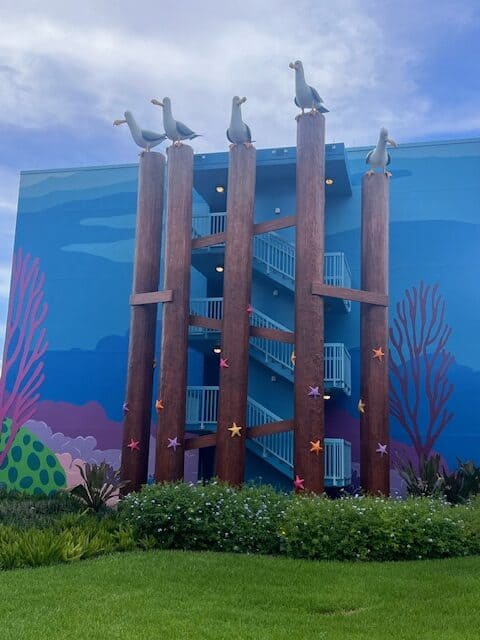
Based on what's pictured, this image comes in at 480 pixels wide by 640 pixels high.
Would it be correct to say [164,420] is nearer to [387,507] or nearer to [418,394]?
[387,507]

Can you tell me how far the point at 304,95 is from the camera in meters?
15.5

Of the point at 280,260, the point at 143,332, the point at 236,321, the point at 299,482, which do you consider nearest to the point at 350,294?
the point at 236,321

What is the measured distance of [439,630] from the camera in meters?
6.70

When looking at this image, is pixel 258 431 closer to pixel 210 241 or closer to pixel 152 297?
pixel 152 297

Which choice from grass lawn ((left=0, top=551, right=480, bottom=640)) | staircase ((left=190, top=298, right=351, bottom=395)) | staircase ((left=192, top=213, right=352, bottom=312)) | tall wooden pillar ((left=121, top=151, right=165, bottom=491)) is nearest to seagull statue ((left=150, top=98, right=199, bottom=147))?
tall wooden pillar ((left=121, top=151, right=165, bottom=491))

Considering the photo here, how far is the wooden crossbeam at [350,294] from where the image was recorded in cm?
1470

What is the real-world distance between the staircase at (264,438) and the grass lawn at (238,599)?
656 cm

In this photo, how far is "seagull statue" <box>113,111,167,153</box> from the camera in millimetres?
17094

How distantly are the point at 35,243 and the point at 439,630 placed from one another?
63.1 feet

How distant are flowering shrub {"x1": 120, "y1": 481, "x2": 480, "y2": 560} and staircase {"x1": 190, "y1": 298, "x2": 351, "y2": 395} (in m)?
5.36

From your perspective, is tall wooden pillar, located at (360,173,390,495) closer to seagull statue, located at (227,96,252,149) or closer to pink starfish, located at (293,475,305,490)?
pink starfish, located at (293,475,305,490)

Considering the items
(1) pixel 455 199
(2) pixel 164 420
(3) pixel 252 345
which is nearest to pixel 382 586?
(2) pixel 164 420

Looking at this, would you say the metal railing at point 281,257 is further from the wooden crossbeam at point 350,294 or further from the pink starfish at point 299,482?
the pink starfish at point 299,482

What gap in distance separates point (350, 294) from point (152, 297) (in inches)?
180
